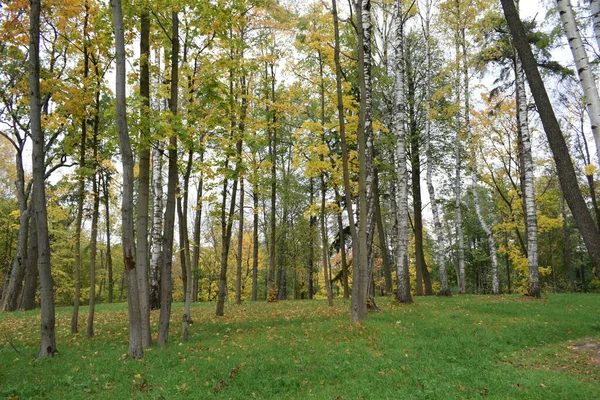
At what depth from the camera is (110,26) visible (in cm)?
773

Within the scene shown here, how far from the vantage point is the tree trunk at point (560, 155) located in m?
5.57

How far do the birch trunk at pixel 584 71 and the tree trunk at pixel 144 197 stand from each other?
7.67 metres

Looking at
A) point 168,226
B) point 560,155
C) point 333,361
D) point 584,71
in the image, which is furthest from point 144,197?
point 584,71

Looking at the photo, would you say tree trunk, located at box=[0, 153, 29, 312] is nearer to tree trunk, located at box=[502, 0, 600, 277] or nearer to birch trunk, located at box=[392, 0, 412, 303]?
birch trunk, located at box=[392, 0, 412, 303]

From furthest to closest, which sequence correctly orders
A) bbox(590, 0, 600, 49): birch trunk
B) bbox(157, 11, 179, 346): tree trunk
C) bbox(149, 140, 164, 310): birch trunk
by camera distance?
bbox(149, 140, 164, 310): birch trunk
bbox(157, 11, 179, 346): tree trunk
bbox(590, 0, 600, 49): birch trunk

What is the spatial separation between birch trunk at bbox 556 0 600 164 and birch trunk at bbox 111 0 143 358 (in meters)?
7.90

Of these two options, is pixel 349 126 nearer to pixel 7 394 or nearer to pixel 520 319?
pixel 520 319

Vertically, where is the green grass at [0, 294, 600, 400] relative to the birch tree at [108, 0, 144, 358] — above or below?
below

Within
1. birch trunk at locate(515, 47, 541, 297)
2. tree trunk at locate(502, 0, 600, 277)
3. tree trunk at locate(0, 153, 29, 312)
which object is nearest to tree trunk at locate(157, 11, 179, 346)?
tree trunk at locate(502, 0, 600, 277)

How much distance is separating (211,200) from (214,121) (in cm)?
242

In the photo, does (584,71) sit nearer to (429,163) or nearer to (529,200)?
(529,200)

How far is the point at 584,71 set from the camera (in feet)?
19.7

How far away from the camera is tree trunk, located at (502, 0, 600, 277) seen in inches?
219

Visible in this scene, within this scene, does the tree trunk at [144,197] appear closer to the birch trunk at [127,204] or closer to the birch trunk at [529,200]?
the birch trunk at [127,204]
